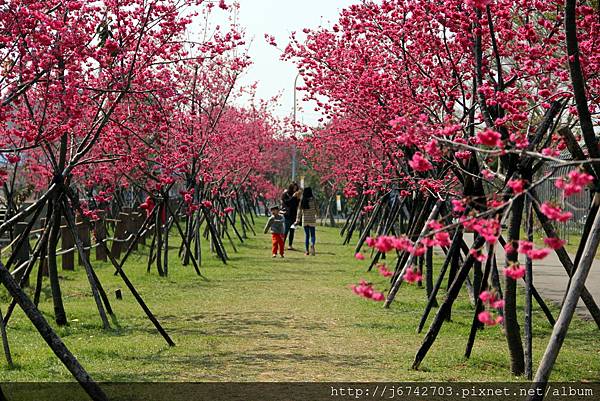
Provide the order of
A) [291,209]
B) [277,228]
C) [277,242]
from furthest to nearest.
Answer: [291,209] < [277,242] < [277,228]

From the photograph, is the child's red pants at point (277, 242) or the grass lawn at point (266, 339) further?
the child's red pants at point (277, 242)

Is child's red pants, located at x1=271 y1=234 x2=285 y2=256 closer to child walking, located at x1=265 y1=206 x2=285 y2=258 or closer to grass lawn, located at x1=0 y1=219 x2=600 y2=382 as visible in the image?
child walking, located at x1=265 y1=206 x2=285 y2=258

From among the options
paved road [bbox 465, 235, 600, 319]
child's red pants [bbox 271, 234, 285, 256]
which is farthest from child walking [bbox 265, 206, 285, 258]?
paved road [bbox 465, 235, 600, 319]

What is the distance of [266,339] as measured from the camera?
1022cm

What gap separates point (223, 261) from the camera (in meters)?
21.3

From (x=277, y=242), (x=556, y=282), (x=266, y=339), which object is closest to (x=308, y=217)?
(x=277, y=242)

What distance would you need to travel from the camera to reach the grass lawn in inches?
325

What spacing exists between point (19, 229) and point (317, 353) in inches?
262

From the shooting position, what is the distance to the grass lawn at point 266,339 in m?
8.27

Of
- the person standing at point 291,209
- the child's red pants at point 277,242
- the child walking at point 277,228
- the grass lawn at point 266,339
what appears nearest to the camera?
the grass lawn at point 266,339

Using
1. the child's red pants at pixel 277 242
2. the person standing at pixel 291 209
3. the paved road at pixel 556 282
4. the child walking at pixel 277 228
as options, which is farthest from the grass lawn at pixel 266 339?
the person standing at pixel 291 209

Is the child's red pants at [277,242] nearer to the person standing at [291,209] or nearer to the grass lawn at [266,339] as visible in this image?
the person standing at [291,209]

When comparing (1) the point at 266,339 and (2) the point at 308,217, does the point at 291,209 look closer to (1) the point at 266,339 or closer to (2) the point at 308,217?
(2) the point at 308,217

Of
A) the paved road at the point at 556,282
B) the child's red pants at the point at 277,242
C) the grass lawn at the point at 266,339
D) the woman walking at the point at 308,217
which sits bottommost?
the grass lawn at the point at 266,339
